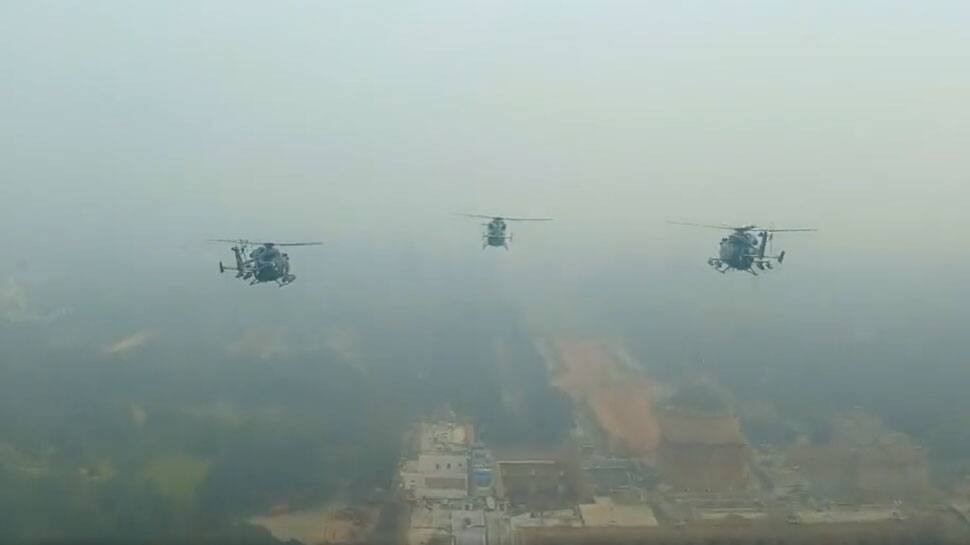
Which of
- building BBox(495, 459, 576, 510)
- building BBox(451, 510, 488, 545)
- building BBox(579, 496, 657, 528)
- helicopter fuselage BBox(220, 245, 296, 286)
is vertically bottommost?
building BBox(451, 510, 488, 545)

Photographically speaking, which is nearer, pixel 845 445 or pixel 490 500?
pixel 490 500

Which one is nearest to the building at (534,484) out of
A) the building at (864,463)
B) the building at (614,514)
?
the building at (614,514)

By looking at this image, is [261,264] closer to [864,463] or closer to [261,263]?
[261,263]

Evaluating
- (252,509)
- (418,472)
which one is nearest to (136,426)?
(252,509)

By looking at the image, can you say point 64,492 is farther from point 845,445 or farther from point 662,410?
point 845,445

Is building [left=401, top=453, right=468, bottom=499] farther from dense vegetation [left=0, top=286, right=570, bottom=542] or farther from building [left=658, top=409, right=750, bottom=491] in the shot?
building [left=658, top=409, right=750, bottom=491]

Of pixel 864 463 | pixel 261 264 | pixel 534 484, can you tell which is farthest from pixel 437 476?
pixel 864 463

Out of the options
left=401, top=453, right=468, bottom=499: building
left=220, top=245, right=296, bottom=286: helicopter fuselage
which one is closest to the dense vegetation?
left=401, top=453, right=468, bottom=499: building

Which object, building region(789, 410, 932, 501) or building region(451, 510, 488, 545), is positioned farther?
building region(789, 410, 932, 501)
